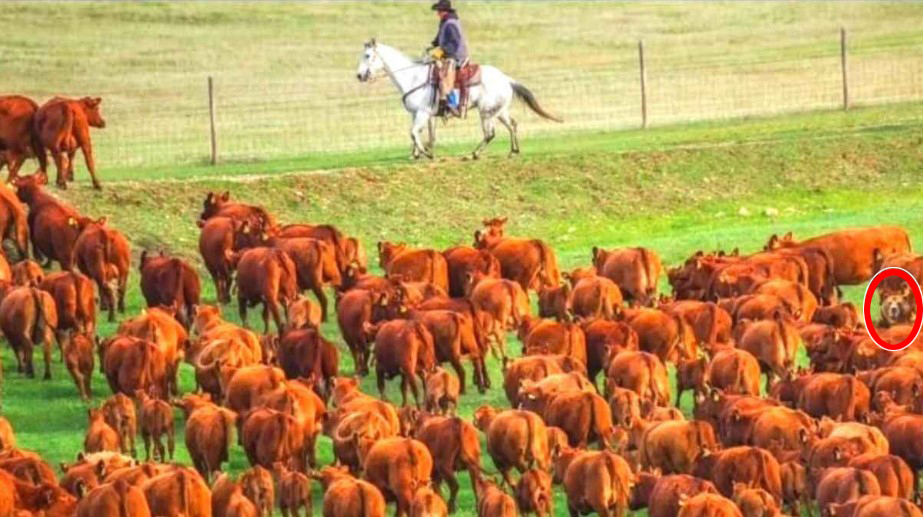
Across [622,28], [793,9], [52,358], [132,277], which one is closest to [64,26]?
[622,28]

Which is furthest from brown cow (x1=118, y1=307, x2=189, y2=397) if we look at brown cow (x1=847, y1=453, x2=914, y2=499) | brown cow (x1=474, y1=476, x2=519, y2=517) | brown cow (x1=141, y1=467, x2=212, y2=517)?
brown cow (x1=847, y1=453, x2=914, y2=499)

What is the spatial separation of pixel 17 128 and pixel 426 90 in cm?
845

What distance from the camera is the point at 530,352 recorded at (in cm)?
2967

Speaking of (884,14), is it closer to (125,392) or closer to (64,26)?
(64,26)

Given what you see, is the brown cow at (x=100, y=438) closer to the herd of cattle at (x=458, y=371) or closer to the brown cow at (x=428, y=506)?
the herd of cattle at (x=458, y=371)

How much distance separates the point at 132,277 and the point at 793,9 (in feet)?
114

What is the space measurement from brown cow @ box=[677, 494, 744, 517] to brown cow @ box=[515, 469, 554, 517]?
189cm

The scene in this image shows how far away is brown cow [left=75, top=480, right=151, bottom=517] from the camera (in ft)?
77.8

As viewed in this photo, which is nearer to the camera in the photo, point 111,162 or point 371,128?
point 111,162

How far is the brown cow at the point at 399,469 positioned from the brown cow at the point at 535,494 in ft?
2.55

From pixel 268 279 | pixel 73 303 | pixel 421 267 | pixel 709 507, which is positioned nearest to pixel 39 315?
pixel 73 303

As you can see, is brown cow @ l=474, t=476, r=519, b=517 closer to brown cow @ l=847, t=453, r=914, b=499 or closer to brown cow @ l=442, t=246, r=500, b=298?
brown cow @ l=847, t=453, r=914, b=499

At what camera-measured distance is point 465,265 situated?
33.5 meters

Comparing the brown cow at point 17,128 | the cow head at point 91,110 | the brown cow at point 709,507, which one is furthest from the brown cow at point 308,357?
the cow head at point 91,110
